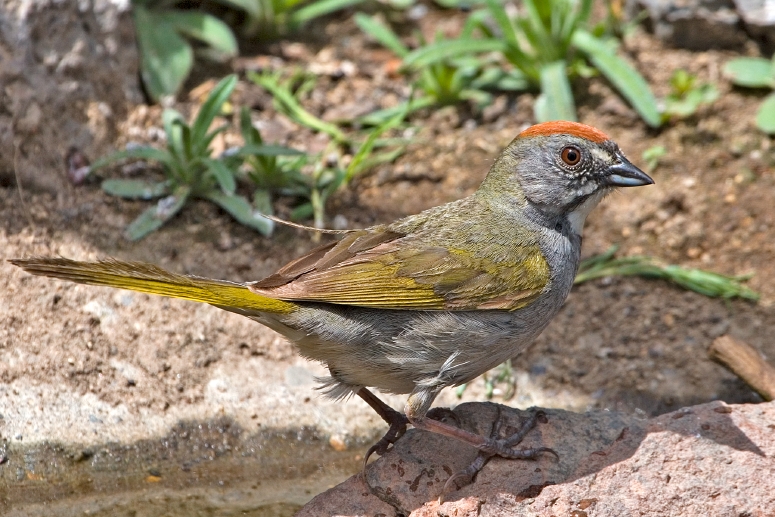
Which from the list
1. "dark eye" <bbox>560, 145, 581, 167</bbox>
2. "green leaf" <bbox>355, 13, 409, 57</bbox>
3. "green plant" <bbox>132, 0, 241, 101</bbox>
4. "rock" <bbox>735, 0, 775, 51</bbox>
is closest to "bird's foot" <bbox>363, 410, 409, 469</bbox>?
"dark eye" <bbox>560, 145, 581, 167</bbox>

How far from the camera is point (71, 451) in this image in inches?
157

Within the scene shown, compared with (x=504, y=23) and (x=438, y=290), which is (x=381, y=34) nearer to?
(x=504, y=23)

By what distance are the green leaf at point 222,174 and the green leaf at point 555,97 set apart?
215 centimetres

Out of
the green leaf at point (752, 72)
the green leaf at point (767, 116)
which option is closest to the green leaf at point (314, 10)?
the green leaf at point (752, 72)

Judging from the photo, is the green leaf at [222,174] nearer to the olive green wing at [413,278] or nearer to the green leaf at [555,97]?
the olive green wing at [413,278]

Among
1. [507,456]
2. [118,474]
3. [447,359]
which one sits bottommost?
[118,474]

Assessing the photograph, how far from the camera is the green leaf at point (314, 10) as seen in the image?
689 centimetres

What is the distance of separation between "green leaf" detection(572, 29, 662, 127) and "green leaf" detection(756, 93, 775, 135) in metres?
0.65

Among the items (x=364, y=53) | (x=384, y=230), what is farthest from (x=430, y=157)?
(x=384, y=230)

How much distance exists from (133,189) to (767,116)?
405cm

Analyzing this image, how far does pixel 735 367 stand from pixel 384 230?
5.80 ft

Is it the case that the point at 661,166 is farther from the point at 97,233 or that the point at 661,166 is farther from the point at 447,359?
the point at 97,233

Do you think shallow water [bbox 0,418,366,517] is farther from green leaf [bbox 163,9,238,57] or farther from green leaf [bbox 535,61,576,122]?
green leaf [bbox 163,9,238,57]

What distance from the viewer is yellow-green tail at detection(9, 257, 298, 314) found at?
335cm
